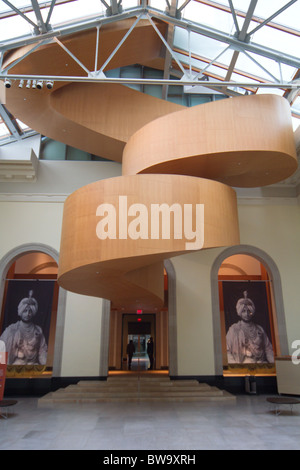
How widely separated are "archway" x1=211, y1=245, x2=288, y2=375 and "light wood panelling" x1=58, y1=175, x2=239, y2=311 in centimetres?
471

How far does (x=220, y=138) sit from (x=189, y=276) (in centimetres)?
524

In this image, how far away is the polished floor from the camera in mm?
4938

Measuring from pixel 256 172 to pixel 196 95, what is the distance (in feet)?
18.5

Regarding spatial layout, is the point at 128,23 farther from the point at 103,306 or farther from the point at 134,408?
the point at 134,408

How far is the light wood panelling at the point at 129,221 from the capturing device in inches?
238

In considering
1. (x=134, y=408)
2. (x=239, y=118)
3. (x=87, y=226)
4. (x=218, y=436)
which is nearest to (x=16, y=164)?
(x=87, y=226)

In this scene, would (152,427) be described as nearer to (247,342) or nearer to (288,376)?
(288,376)

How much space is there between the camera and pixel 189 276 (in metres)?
11.3

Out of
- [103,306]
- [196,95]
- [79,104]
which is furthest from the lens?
[196,95]

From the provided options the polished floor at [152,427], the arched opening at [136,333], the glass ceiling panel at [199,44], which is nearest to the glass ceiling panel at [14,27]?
the glass ceiling panel at [199,44]

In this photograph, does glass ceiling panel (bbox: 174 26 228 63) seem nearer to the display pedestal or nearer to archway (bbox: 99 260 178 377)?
archway (bbox: 99 260 178 377)

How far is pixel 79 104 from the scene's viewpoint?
9836 mm

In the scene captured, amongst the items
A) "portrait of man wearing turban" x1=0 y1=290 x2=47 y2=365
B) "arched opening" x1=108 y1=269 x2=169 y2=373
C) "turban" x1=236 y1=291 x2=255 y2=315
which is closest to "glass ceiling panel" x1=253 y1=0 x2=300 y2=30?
"turban" x1=236 y1=291 x2=255 y2=315

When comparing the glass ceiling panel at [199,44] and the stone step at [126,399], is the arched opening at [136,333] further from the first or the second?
the glass ceiling panel at [199,44]
